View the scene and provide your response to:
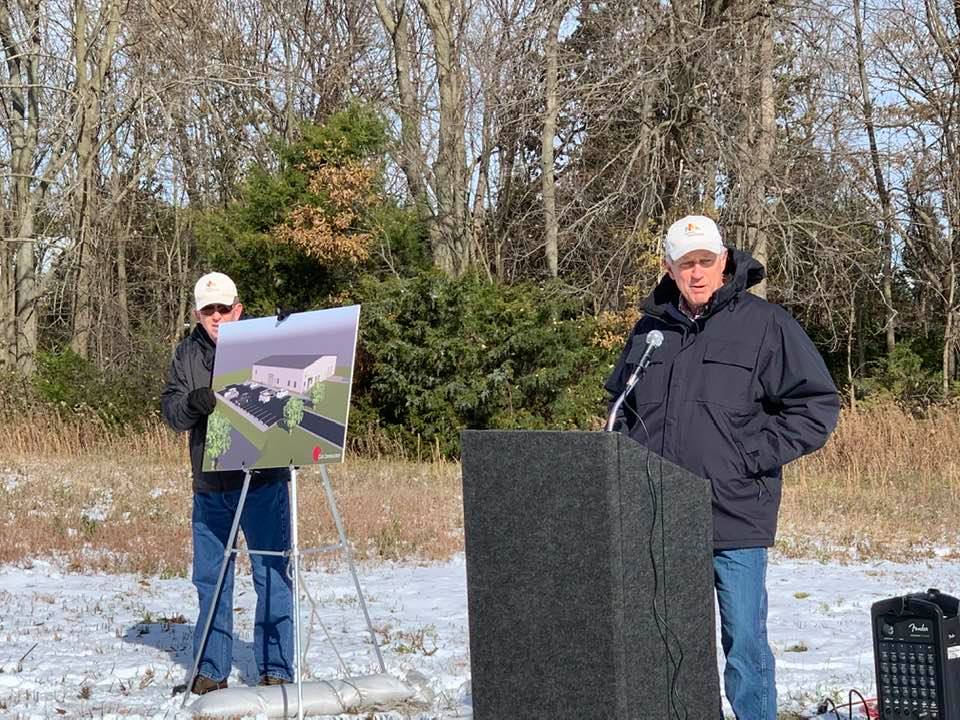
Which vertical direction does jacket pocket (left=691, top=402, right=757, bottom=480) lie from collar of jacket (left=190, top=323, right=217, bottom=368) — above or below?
below

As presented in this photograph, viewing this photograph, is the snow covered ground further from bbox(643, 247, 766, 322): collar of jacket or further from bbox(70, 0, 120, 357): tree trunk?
bbox(70, 0, 120, 357): tree trunk

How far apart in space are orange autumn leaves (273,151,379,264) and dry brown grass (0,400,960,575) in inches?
198

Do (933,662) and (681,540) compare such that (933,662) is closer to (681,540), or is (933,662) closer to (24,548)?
(681,540)

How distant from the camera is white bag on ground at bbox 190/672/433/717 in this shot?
214 inches

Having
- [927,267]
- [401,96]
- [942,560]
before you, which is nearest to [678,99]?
[401,96]

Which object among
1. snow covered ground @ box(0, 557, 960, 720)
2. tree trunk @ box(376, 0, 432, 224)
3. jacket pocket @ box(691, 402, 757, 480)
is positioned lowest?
snow covered ground @ box(0, 557, 960, 720)

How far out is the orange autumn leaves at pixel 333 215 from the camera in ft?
70.9

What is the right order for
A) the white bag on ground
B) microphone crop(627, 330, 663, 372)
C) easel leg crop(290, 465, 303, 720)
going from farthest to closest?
the white bag on ground → easel leg crop(290, 465, 303, 720) → microphone crop(627, 330, 663, 372)

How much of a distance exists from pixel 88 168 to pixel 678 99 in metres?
11.0

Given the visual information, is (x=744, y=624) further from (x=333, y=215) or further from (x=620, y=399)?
(x=333, y=215)

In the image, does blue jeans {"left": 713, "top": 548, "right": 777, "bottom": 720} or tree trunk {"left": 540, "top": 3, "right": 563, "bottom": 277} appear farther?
tree trunk {"left": 540, "top": 3, "right": 563, "bottom": 277}

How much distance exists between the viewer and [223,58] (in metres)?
28.9

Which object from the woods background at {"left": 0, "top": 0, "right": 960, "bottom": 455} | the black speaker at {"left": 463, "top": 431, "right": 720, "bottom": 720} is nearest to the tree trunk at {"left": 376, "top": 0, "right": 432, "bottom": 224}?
the woods background at {"left": 0, "top": 0, "right": 960, "bottom": 455}

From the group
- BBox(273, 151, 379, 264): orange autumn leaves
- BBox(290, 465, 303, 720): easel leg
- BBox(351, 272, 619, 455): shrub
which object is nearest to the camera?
BBox(290, 465, 303, 720): easel leg
